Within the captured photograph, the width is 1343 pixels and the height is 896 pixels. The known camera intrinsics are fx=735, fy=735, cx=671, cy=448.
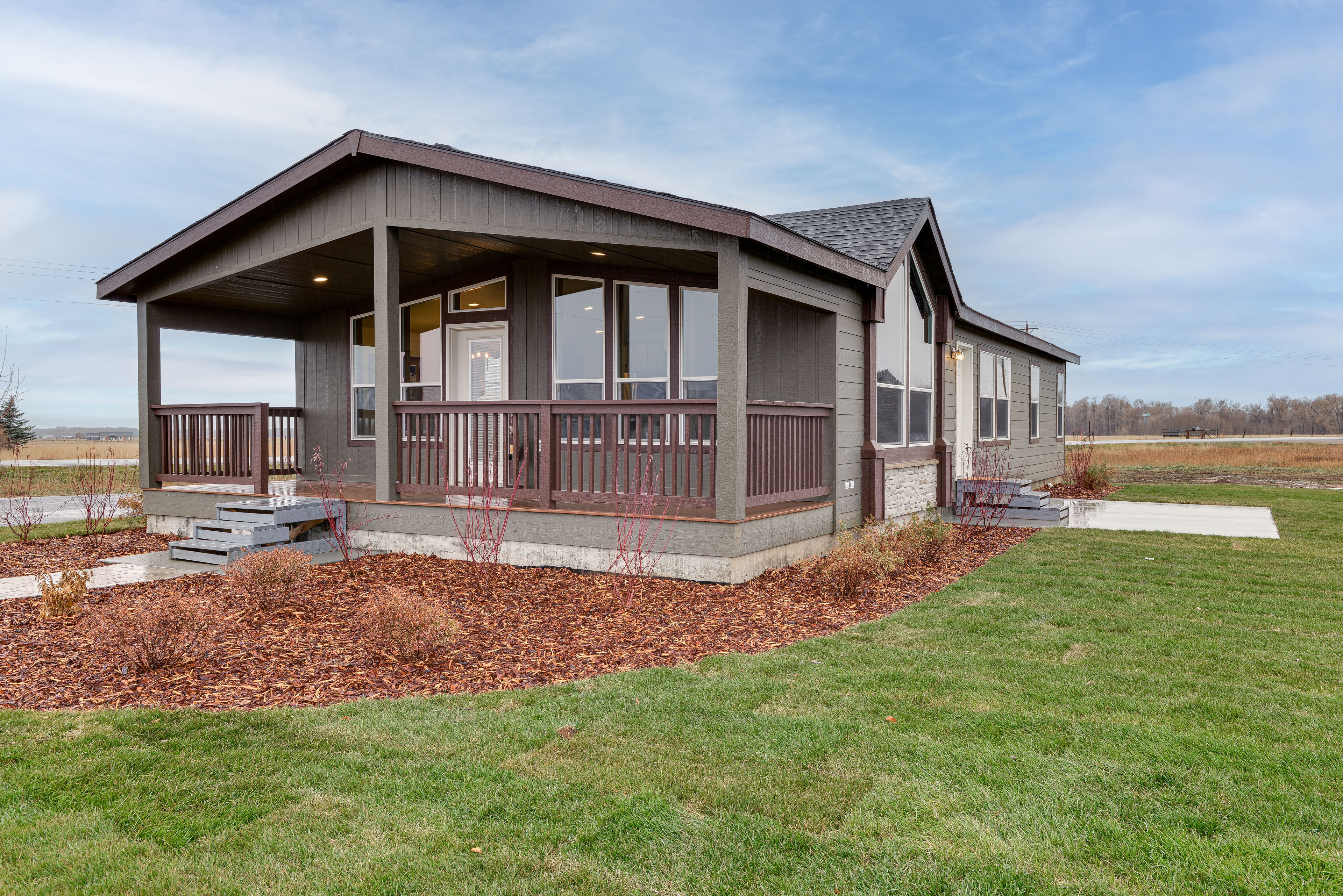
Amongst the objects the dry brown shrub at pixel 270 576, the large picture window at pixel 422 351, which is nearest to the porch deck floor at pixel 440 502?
the large picture window at pixel 422 351

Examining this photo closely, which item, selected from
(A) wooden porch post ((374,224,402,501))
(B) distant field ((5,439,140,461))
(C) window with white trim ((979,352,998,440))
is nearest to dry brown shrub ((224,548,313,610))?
(A) wooden porch post ((374,224,402,501))

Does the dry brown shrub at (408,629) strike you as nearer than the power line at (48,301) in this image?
Yes

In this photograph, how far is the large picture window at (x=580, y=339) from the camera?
876 cm

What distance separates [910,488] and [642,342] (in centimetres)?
410

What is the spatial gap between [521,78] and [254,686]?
1877 centimetres

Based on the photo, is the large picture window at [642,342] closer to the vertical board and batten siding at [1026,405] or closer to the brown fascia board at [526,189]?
the brown fascia board at [526,189]

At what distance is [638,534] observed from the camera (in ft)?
21.3

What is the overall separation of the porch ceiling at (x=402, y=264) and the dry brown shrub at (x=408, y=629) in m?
3.85

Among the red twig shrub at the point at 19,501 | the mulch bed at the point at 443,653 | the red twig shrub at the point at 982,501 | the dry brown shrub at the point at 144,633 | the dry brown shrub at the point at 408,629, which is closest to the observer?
the mulch bed at the point at 443,653

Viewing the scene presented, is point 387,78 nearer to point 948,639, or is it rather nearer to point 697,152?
point 697,152

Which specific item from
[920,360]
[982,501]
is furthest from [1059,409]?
[920,360]

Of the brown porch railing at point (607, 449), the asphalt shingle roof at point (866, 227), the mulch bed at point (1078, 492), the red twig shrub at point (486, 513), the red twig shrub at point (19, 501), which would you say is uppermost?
the asphalt shingle roof at point (866, 227)

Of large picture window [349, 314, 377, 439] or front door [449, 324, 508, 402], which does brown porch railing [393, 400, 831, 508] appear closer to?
front door [449, 324, 508, 402]

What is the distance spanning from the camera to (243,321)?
11.5 meters
